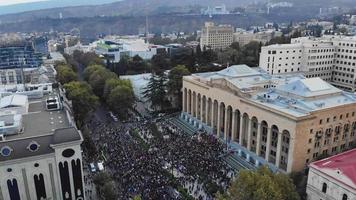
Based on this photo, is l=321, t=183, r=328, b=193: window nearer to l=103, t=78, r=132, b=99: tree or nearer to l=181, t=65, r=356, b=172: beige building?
l=181, t=65, r=356, b=172: beige building

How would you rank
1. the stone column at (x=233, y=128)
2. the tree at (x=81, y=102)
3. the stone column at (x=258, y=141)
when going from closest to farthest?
the stone column at (x=258, y=141)
the stone column at (x=233, y=128)
the tree at (x=81, y=102)

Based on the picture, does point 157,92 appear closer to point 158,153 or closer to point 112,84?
point 112,84

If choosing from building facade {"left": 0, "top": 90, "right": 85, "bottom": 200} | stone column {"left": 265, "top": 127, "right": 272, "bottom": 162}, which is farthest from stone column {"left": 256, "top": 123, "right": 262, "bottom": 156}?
building facade {"left": 0, "top": 90, "right": 85, "bottom": 200}

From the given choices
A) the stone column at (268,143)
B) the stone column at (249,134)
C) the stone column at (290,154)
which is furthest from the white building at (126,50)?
the stone column at (290,154)

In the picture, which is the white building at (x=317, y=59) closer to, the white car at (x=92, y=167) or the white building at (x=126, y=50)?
the white car at (x=92, y=167)

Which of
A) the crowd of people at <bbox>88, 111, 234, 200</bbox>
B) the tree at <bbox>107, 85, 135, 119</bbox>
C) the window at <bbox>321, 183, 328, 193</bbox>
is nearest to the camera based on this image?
the window at <bbox>321, 183, 328, 193</bbox>
